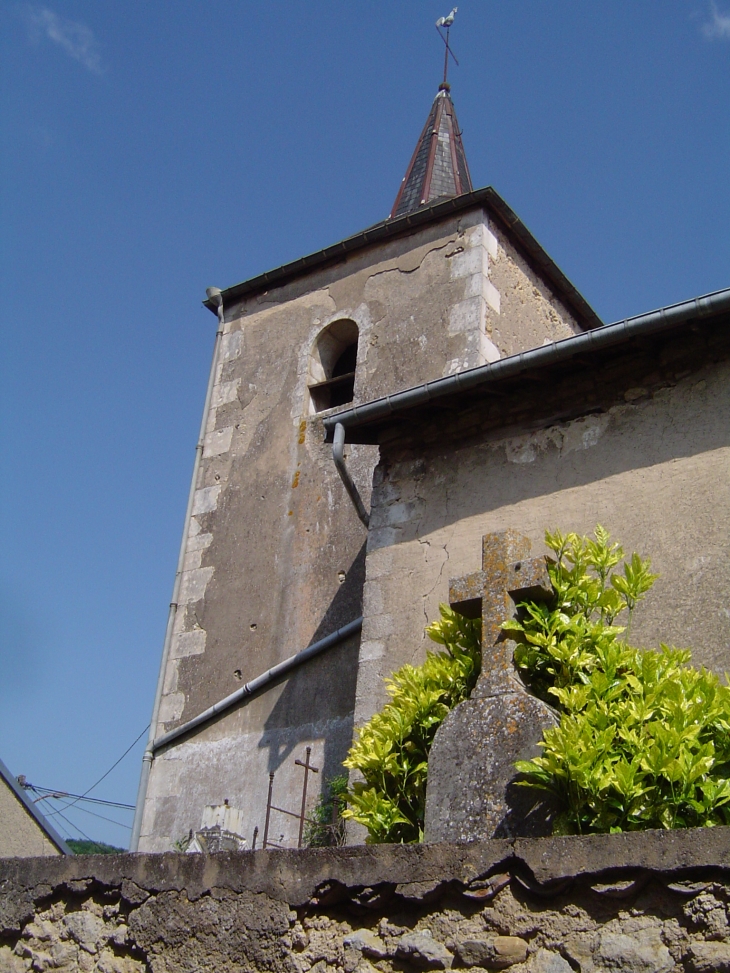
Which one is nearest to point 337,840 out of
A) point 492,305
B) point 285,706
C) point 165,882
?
point 285,706

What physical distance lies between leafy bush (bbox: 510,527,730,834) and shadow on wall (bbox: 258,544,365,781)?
4198mm

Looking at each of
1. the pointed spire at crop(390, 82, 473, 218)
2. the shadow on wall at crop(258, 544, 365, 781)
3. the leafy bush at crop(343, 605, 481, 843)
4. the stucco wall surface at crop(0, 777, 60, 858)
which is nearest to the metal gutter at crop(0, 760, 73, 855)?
the stucco wall surface at crop(0, 777, 60, 858)

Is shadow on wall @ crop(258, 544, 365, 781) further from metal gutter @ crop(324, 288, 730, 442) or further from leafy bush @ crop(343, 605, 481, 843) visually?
leafy bush @ crop(343, 605, 481, 843)

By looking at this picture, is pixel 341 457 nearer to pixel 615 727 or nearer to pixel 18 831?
pixel 615 727

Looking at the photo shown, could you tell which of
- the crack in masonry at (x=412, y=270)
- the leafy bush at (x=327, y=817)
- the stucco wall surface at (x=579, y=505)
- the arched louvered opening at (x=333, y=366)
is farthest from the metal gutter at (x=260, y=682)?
the crack in masonry at (x=412, y=270)

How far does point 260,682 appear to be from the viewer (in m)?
8.81

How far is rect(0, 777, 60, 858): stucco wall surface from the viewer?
340 inches

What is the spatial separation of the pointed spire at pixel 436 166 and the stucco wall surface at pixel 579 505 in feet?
28.2

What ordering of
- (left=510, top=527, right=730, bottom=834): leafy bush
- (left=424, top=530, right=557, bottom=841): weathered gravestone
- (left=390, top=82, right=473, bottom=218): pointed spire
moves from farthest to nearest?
(left=390, top=82, right=473, bottom=218): pointed spire < (left=424, top=530, right=557, bottom=841): weathered gravestone < (left=510, top=527, right=730, bottom=834): leafy bush

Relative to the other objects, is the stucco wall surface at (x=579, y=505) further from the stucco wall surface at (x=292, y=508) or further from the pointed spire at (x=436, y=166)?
the pointed spire at (x=436, y=166)

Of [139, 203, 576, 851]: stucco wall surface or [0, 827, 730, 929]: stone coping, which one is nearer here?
[0, 827, 730, 929]: stone coping

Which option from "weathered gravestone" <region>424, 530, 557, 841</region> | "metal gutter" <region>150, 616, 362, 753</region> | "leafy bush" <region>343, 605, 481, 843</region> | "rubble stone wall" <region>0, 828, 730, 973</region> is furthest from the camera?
"metal gutter" <region>150, 616, 362, 753</region>

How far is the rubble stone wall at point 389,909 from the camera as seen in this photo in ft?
8.59

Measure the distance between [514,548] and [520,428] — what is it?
238 cm
